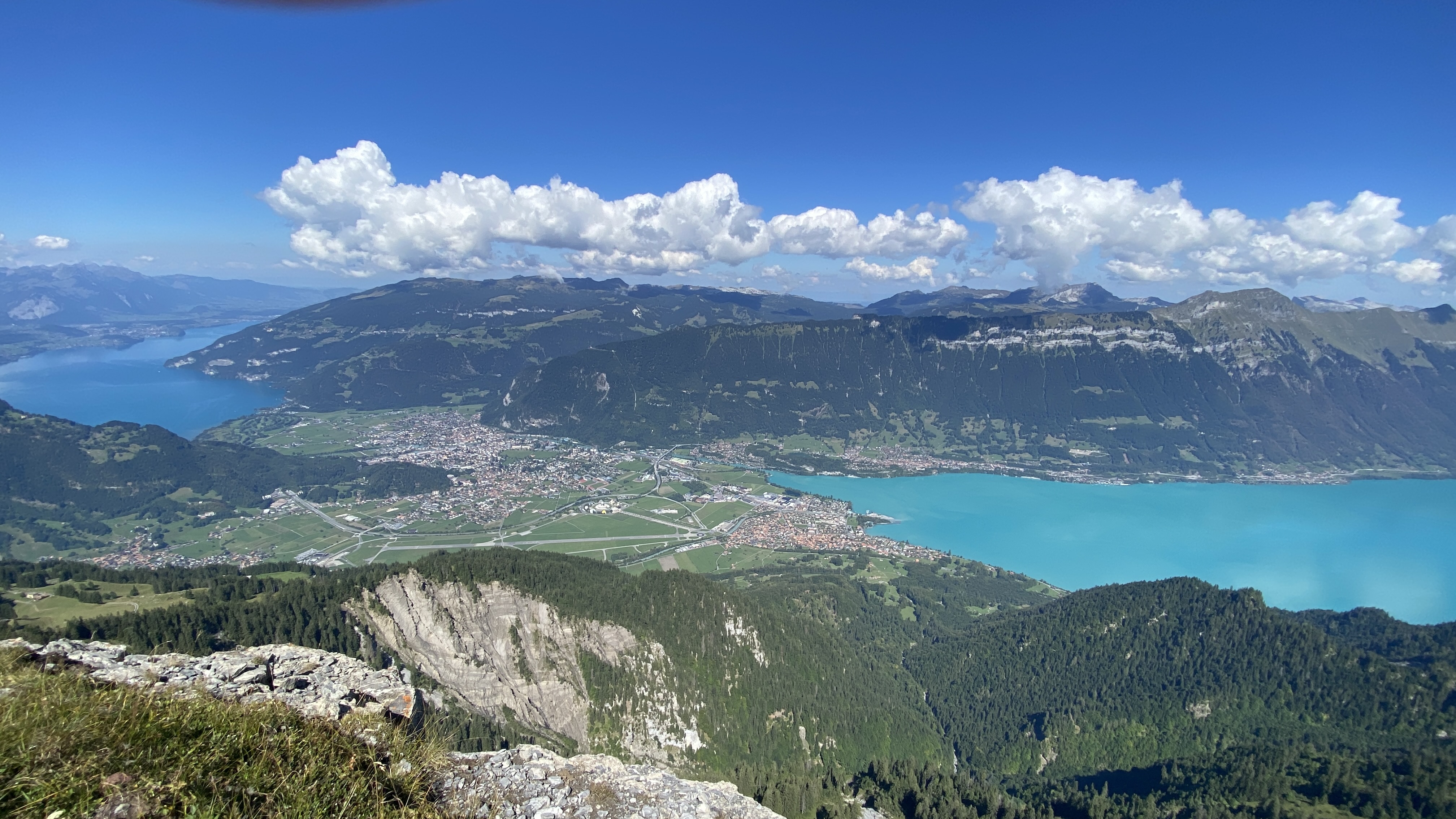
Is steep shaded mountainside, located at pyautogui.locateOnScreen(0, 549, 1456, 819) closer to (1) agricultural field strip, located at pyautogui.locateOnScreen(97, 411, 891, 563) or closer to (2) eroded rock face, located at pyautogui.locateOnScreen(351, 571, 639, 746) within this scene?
(2) eroded rock face, located at pyautogui.locateOnScreen(351, 571, 639, 746)

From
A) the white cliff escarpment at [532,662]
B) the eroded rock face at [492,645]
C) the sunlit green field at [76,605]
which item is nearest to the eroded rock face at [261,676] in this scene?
the sunlit green field at [76,605]

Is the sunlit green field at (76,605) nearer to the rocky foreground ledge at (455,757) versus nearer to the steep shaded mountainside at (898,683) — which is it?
the steep shaded mountainside at (898,683)

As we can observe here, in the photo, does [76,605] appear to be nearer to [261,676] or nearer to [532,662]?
[532,662]

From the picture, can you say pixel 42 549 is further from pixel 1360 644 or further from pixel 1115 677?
pixel 1360 644

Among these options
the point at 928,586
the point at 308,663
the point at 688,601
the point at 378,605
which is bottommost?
the point at 928,586

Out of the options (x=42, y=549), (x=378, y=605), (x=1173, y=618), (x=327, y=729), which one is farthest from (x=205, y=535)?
(x=1173, y=618)
